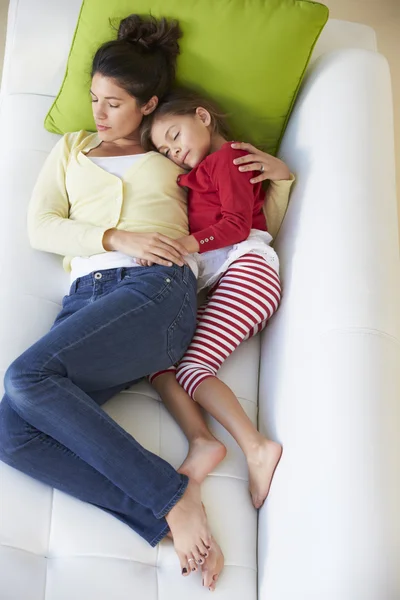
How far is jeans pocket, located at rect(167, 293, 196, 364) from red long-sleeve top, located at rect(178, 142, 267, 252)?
0.49 ft

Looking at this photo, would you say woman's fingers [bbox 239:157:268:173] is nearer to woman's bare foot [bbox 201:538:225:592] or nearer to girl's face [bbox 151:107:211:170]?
girl's face [bbox 151:107:211:170]

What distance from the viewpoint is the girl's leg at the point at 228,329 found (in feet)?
5.15

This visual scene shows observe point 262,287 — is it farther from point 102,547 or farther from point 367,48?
point 367,48

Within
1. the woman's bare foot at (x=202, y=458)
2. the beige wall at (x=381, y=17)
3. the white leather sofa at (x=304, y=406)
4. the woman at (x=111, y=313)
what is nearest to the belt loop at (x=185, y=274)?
the woman at (x=111, y=313)

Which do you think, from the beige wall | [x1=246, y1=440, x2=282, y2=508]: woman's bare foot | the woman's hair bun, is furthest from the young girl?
the beige wall

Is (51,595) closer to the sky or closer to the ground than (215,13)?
closer to the ground

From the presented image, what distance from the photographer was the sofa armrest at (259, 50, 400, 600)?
1.20 m

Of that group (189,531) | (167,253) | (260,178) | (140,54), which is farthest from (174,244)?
Answer: (189,531)

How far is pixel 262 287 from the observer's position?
165cm

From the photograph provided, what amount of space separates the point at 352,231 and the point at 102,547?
77 cm

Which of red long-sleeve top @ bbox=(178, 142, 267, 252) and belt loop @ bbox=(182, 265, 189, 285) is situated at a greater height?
red long-sleeve top @ bbox=(178, 142, 267, 252)

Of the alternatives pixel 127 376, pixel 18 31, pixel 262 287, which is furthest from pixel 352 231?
pixel 18 31

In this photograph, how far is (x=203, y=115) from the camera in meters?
1.78

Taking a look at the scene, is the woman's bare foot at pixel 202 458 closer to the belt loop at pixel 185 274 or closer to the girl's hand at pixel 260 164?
the belt loop at pixel 185 274
